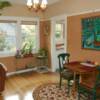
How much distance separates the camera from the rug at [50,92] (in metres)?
4.06

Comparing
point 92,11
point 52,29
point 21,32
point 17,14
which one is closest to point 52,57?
point 52,29

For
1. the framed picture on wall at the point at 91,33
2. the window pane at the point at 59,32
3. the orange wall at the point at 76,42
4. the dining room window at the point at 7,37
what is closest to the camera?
the framed picture on wall at the point at 91,33

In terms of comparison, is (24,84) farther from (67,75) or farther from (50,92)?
(67,75)

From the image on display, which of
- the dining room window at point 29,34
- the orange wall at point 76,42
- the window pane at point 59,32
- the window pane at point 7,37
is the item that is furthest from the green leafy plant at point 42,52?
the orange wall at point 76,42

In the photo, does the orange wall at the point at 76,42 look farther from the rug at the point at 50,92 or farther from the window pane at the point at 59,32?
the window pane at the point at 59,32

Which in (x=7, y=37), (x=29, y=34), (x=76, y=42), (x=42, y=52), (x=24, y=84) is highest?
(x=29, y=34)

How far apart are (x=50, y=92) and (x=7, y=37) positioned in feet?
9.66

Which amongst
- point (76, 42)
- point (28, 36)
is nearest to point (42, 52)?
point (28, 36)

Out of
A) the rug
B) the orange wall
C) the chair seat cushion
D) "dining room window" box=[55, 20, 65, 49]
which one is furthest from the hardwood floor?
"dining room window" box=[55, 20, 65, 49]

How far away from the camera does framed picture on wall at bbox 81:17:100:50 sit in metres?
4.60

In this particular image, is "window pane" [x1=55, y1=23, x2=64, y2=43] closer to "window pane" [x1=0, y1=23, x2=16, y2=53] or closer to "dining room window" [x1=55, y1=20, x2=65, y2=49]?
"dining room window" [x1=55, y1=20, x2=65, y2=49]

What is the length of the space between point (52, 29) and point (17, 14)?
1.45 metres

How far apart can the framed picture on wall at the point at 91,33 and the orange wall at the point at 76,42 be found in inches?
5.7

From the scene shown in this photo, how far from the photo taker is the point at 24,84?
205 inches
